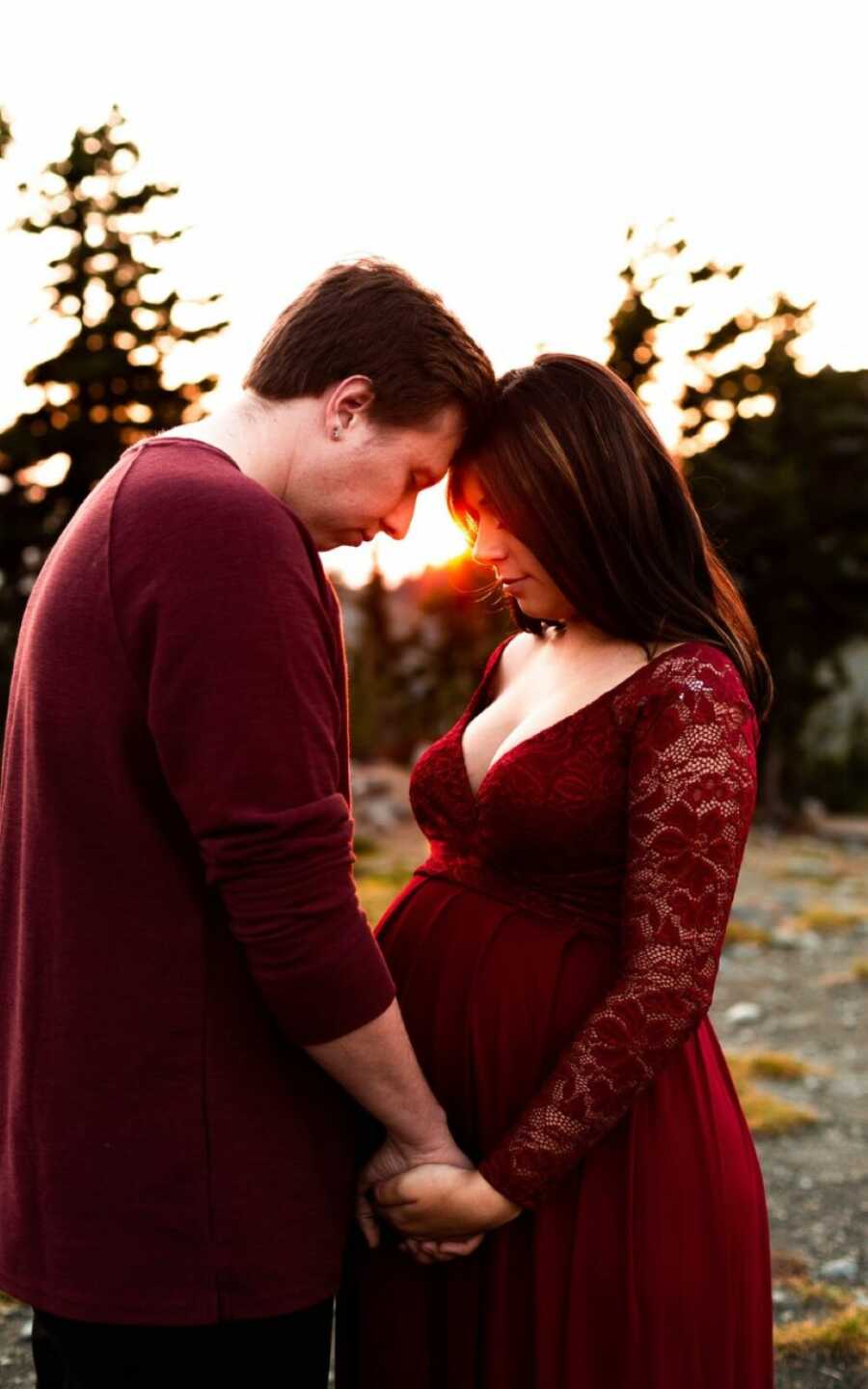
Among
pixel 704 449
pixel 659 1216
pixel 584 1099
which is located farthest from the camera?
pixel 704 449

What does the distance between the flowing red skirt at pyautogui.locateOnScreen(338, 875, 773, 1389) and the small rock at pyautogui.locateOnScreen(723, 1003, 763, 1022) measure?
193 inches

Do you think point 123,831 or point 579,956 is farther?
point 579,956

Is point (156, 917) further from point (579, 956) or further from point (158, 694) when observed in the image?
point (579, 956)

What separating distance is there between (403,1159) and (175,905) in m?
0.57

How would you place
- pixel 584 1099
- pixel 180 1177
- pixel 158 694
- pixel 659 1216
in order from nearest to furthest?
pixel 158 694 → pixel 180 1177 → pixel 584 1099 → pixel 659 1216

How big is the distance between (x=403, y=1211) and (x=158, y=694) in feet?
2.94

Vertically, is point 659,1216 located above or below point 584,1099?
below

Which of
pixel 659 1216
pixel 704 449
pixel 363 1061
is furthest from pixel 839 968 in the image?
pixel 704 449

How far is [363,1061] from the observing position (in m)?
1.68

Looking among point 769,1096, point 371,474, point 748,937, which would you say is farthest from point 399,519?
point 748,937

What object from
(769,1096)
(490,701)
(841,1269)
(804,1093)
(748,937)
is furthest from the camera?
(748,937)

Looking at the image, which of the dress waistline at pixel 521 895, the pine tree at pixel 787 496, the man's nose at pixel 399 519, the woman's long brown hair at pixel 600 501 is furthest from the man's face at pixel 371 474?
the pine tree at pixel 787 496

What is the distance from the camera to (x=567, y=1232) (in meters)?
2.03

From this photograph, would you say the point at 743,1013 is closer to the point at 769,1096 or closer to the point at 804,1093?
the point at 804,1093
